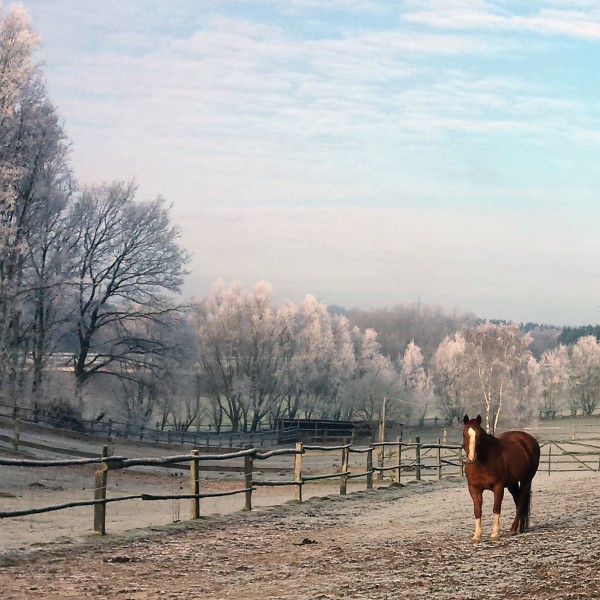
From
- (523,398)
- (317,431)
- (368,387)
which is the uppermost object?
(368,387)

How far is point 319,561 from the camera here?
11188mm

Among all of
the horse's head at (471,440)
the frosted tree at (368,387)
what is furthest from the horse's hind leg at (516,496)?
the frosted tree at (368,387)

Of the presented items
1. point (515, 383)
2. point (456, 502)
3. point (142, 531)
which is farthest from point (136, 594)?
point (515, 383)

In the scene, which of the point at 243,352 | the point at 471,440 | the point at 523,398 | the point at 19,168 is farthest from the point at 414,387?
the point at 471,440

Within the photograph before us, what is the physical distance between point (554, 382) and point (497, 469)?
11196 cm

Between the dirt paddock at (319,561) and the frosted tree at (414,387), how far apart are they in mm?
71500

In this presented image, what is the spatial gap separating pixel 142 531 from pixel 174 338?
3178 centimetres

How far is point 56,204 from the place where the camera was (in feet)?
127

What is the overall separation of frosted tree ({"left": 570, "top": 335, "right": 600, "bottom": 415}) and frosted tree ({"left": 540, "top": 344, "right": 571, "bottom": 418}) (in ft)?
4.31

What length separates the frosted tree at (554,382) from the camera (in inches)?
4641

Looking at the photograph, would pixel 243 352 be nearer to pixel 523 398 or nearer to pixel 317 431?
pixel 317 431

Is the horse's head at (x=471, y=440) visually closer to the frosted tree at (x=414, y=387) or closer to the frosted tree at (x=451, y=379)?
the frosted tree at (x=414, y=387)

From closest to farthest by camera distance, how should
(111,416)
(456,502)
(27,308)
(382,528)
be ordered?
(382,528) < (456,502) < (27,308) < (111,416)

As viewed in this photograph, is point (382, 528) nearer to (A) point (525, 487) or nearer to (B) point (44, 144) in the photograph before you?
(A) point (525, 487)
